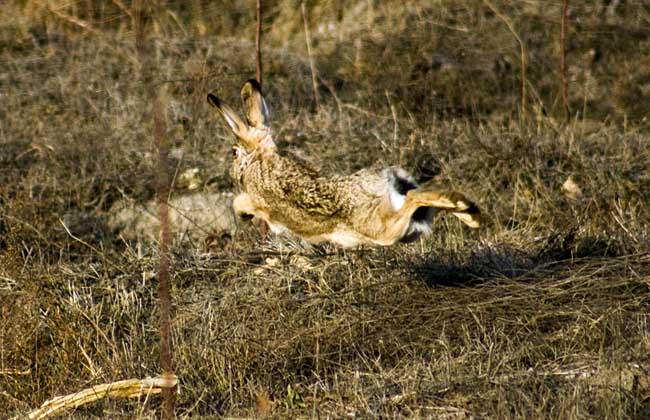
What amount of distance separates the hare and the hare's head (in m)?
0.04

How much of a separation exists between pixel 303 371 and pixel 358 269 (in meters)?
1.06

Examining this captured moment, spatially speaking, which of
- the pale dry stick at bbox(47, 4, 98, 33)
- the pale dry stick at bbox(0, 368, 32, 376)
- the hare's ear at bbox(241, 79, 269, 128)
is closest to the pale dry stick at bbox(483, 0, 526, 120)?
the hare's ear at bbox(241, 79, 269, 128)

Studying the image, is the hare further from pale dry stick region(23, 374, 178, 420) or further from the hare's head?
pale dry stick region(23, 374, 178, 420)

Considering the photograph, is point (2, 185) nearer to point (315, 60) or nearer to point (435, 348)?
point (315, 60)

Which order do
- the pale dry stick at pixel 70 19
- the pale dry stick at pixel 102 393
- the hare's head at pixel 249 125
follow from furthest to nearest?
1. the pale dry stick at pixel 70 19
2. the hare's head at pixel 249 125
3. the pale dry stick at pixel 102 393

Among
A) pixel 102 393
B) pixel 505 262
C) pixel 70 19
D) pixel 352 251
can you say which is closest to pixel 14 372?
pixel 102 393

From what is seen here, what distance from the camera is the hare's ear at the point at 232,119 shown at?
23.6ft

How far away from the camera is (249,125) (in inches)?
287

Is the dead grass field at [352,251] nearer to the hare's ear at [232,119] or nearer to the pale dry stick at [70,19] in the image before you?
the pale dry stick at [70,19]

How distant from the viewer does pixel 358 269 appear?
6.34 metres

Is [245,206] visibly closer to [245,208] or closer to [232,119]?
[245,208]

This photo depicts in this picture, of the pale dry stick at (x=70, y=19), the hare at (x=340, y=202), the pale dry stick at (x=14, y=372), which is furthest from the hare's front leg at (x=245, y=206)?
the pale dry stick at (x=70, y=19)

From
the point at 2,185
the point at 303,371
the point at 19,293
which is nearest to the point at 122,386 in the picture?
the point at 303,371

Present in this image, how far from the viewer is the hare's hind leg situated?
550 cm
